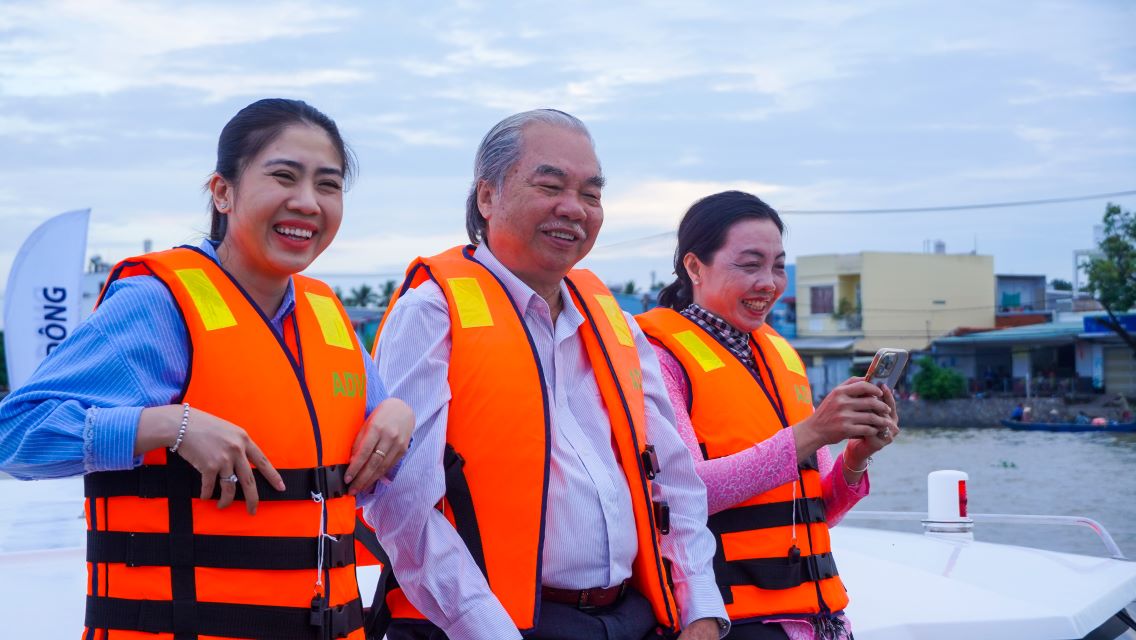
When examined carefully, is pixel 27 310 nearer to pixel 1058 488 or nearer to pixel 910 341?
pixel 1058 488

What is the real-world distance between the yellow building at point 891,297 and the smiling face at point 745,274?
40.5 metres

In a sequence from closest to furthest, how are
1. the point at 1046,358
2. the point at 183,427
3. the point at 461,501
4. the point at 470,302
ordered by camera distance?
the point at 183,427 → the point at 461,501 → the point at 470,302 → the point at 1046,358

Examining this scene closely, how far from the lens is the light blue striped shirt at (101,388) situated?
181 centimetres

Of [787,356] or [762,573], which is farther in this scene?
[787,356]

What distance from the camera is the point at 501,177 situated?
8.16 feet

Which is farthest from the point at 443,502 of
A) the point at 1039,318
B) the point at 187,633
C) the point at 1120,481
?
the point at 1039,318

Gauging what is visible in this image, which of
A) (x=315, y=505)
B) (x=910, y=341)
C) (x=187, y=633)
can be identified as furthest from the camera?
(x=910, y=341)

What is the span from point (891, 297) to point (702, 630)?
42.5 meters

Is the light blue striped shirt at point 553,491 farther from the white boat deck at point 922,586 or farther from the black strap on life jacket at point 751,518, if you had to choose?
the white boat deck at point 922,586

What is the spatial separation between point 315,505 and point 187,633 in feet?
1.00

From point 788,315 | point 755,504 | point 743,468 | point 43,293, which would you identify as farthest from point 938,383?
point 743,468

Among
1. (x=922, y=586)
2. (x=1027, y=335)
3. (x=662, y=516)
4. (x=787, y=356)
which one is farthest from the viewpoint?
(x=1027, y=335)

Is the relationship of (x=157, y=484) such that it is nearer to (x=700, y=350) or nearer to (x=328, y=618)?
(x=328, y=618)

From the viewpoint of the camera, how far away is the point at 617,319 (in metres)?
2.74
